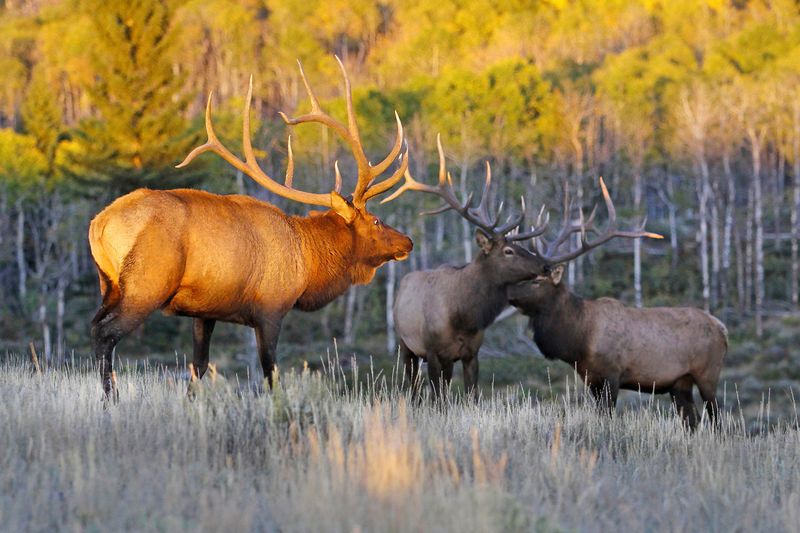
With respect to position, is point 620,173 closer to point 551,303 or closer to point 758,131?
point 758,131

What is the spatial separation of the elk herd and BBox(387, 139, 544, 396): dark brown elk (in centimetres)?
2

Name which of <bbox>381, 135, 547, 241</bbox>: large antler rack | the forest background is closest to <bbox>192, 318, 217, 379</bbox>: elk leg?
<bbox>381, 135, 547, 241</bbox>: large antler rack

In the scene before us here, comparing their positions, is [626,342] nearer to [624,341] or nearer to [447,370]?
[624,341]

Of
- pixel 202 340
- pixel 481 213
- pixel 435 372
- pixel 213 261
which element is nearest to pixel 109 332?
pixel 213 261

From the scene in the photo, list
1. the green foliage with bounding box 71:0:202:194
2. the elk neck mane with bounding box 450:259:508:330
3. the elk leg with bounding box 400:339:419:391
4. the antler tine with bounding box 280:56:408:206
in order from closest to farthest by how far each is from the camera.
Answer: the antler tine with bounding box 280:56:408:206
the elk neck mane with bounding box 450:259:508:330
the elk leg with bounding box 400:339:419:391
the green foliage with bounding box 71:0:202:194

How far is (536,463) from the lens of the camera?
513cm

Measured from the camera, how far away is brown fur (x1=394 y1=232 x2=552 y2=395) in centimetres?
1048

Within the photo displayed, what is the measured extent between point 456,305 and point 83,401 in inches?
216

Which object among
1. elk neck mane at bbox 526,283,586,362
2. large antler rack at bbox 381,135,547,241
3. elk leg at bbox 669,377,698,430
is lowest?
elk leg at bbox 669,377,698,430

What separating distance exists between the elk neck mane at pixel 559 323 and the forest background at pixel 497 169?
49.5 ft

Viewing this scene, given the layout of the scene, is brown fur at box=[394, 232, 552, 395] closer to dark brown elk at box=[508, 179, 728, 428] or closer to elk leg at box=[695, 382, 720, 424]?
dark brown elk at box=[508, 179, 728, 428]

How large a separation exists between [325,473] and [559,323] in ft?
22.0

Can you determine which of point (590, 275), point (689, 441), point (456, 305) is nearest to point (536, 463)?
point (689, 441)

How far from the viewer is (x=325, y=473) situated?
169 inches
